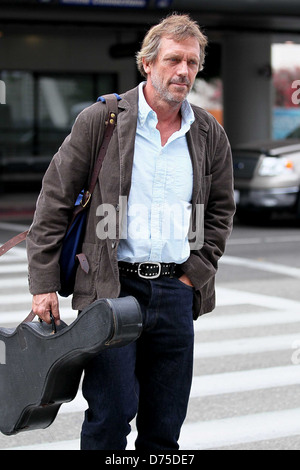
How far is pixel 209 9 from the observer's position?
18.6 m

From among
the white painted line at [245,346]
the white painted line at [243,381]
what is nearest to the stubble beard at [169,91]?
the white painted line at [243,381]

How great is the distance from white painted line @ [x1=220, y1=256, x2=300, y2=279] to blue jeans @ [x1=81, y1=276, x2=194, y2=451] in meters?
6.84

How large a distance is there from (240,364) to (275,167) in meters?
8.93

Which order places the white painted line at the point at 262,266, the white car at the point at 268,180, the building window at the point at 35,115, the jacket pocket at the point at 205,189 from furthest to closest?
1. the building window at the point at 35,115
2. the white car at the point at 268,180
3. the white painted line at the point at 262,266
4. the jacket pocket at the point at 205,189

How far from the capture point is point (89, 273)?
3.42 meters

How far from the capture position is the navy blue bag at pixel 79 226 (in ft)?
11.1

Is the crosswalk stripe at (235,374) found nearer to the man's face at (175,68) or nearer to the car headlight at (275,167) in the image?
the man's face at (175,68)

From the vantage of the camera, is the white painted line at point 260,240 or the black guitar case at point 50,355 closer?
the black guitar case at point 50,355

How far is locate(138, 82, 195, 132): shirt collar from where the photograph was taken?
3447 millimetres

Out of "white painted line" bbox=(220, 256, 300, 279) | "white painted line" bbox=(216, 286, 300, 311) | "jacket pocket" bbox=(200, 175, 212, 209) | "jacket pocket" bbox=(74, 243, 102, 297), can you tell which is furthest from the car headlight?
"jacket pocket" bbox=(74, 243, 102, 297)

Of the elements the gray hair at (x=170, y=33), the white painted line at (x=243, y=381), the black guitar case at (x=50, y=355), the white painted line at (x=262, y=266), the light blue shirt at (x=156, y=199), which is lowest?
the white painted line at (x=243, y=381)

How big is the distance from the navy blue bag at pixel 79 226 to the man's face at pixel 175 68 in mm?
198

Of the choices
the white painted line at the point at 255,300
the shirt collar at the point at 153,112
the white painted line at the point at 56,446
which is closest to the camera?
the shirt collar at the point at 153,112

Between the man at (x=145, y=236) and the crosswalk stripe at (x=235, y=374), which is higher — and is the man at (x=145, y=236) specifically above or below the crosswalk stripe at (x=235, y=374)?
above
